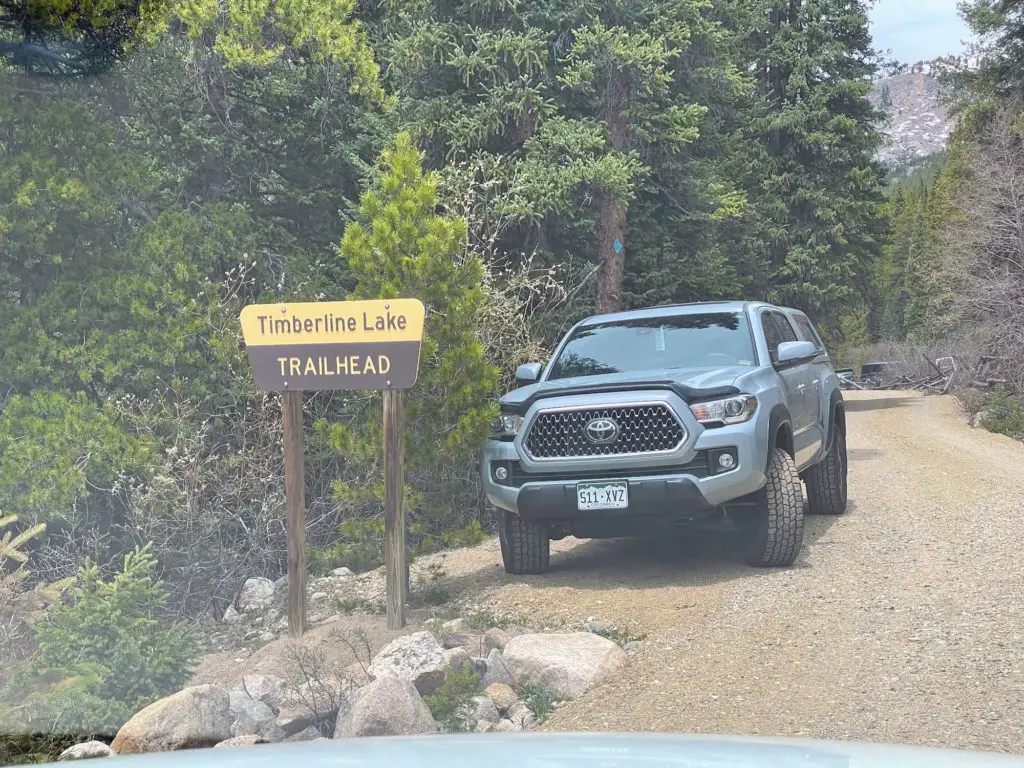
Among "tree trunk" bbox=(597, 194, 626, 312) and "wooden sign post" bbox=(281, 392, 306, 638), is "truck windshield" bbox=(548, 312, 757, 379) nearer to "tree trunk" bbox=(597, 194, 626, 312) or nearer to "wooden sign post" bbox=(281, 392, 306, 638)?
"wooden sign post" bbox=(281, 392, 306, 638)

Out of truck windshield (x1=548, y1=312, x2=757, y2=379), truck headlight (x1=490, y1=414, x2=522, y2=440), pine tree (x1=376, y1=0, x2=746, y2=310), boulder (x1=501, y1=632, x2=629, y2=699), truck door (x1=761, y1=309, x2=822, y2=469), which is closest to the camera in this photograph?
boulder (x1=501, y1=632, x2=629, y2=699)

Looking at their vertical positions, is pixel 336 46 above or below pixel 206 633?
above

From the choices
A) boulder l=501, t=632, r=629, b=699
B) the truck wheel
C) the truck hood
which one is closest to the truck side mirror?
the truck hood

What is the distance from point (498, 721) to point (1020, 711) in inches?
101

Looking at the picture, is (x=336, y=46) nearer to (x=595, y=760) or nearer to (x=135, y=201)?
(x=135, y=201)

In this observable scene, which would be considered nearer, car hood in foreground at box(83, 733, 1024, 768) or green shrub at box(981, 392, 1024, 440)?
car hood in foreground at box(83, 733, 1024, 768)

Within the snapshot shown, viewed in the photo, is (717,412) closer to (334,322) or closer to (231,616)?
(334,322)

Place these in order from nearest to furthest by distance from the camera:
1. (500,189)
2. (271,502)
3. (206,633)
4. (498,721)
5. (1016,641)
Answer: (498,721)
(1016,641)
(206,633)
(271,502)
(500,189)

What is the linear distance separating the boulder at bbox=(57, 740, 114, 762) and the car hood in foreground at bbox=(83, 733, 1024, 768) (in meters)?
3.45

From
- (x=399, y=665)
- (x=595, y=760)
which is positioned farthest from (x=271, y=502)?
(x=595, y=760)

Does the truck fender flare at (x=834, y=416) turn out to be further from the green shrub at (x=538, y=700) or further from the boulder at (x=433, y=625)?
the green shrub at (x=538, y=700)

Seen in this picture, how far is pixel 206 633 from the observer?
11.0 metres

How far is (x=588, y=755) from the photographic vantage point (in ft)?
8.57

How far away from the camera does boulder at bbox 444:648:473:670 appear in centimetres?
670
